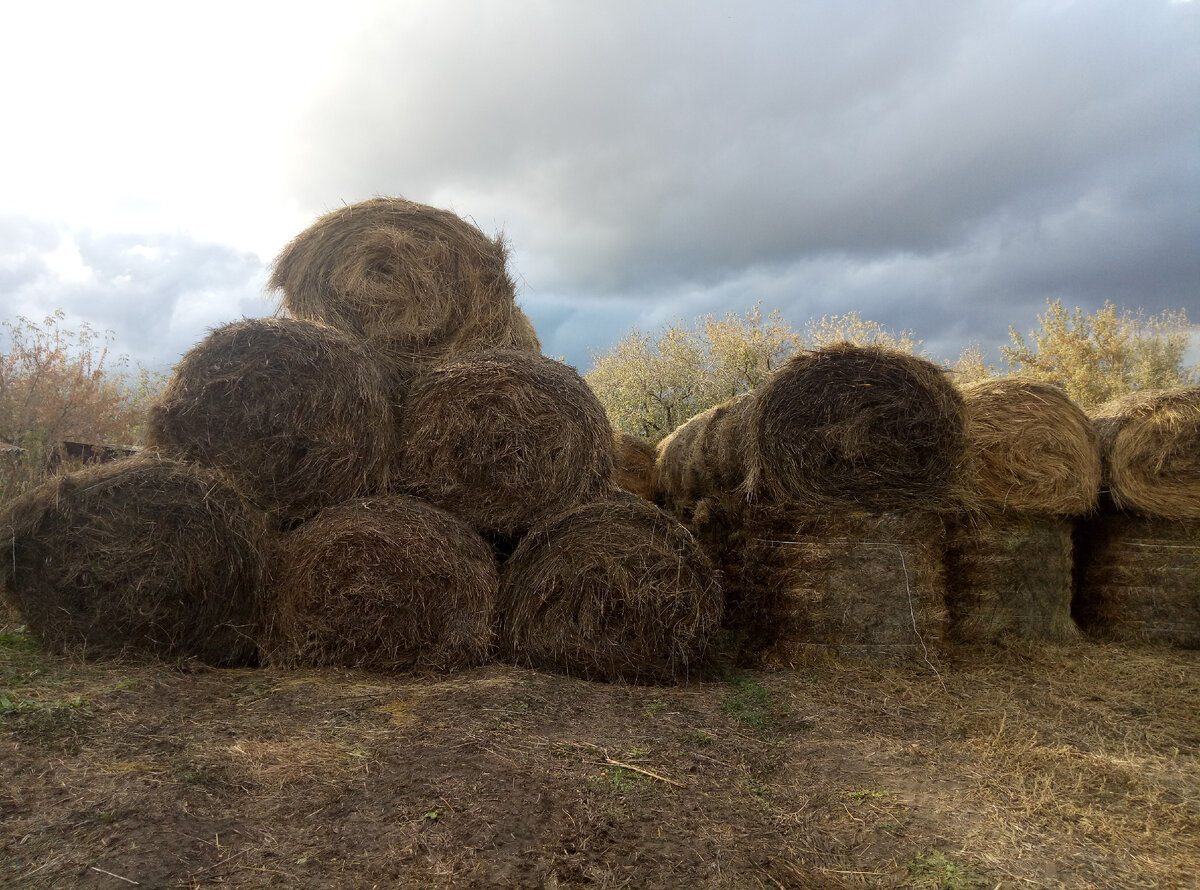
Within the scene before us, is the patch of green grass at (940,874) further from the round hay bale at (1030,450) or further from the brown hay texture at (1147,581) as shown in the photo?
the brown hay texture at (1147,581)

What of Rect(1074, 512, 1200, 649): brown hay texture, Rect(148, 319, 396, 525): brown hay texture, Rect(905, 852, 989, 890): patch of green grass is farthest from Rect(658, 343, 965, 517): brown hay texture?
Rect(905, 852, 989, 890): patch of green grass

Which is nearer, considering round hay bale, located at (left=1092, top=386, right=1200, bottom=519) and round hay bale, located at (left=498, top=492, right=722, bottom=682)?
round hay bale, located at (left=498, top=492, right=722, bottom=682)

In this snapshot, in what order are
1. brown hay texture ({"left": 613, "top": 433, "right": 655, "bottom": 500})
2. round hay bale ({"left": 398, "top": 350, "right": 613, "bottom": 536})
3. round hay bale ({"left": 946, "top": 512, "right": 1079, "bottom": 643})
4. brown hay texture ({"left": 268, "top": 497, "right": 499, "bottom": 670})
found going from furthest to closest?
brown hay texture ({"left": 613, "top": 433, "right": 655, "bottom": 500}), round hay bale ({"left": 946, "top": 512, "right": 1079, "bottom": 643}), round hay bale ({"left": 398, "top": 350, "right": 613, "bottom": 536}), brown hay texture ({"left": 268, "top": 497, "right": 499, "bottom": 670})

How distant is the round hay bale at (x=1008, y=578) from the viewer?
555 cm

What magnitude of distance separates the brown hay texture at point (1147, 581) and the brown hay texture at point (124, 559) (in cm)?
631

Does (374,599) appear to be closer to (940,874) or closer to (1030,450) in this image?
(940,874)

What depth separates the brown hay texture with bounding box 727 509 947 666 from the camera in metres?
5.18

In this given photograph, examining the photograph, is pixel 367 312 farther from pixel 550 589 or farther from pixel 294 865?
pixel 294 865

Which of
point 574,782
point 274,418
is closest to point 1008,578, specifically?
point 574,782

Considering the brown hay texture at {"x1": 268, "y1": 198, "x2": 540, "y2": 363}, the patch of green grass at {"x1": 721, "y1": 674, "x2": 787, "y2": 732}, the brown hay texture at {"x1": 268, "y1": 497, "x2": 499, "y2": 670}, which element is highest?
the brown hay texture at {"x1": 268, "y1": 198, "x2": 540, "y2": 363}

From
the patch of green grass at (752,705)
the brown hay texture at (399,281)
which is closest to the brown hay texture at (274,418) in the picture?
the brown hay texture at (399,281)

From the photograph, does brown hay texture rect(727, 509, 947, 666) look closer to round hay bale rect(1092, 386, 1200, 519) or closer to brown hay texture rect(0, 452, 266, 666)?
round hay bale rect(1092, 386, 1200, 519)

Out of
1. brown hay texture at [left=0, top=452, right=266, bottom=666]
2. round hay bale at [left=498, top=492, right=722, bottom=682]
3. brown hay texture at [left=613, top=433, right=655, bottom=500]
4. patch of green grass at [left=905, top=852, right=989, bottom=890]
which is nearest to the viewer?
patch of green grass at [left=905, top=852, right=989, bottom=890]

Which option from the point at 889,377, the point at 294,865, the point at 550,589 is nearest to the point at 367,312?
the point at 550,589
